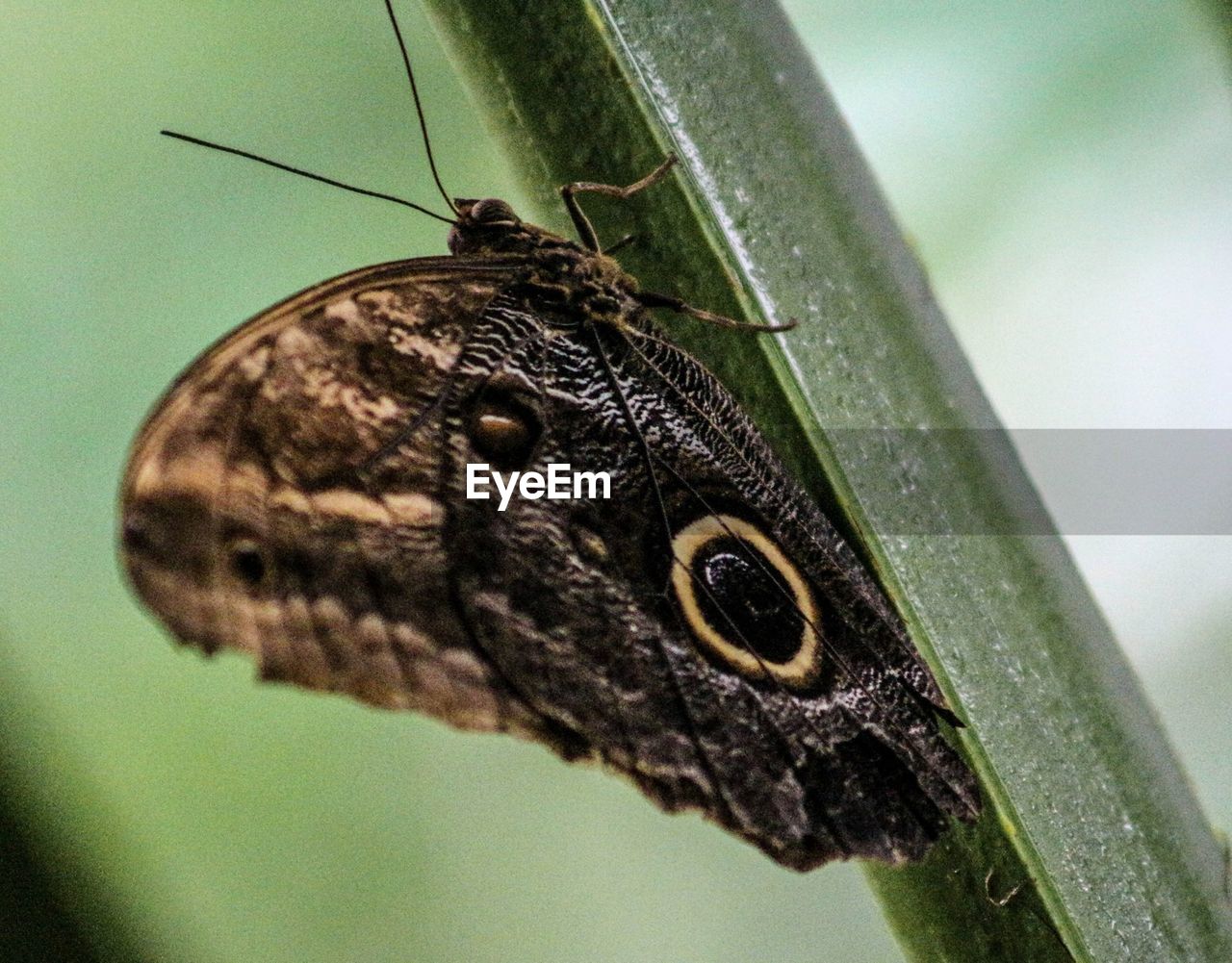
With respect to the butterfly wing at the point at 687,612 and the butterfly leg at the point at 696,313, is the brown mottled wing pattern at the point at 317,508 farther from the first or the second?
the butterfly leg at the point at 696,313

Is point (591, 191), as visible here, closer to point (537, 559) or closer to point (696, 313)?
point (696, 313)

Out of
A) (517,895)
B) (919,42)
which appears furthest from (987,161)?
(517,895)

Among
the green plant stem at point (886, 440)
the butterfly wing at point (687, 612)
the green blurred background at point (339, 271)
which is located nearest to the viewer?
the green plant stem at point (886, 440)

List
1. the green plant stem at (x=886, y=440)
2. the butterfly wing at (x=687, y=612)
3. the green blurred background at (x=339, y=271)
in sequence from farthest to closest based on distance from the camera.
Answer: the green blurred background at (x=339, y=271) < the butterfly wing at (x=687, y=612) < the green plant stem at (x=886, y=440)

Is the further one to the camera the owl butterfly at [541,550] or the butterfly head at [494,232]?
the butterfly head at [494,232]

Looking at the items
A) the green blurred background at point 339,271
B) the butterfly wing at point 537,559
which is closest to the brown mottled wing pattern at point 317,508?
the butterfly wing at point 537,559

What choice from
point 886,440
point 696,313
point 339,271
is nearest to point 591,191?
point 696,313

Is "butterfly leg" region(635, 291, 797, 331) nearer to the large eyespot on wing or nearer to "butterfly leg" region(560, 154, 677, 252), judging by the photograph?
"butterfly leg" region(560, 154, 677, 252)

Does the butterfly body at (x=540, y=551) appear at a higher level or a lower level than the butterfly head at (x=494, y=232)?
lower
